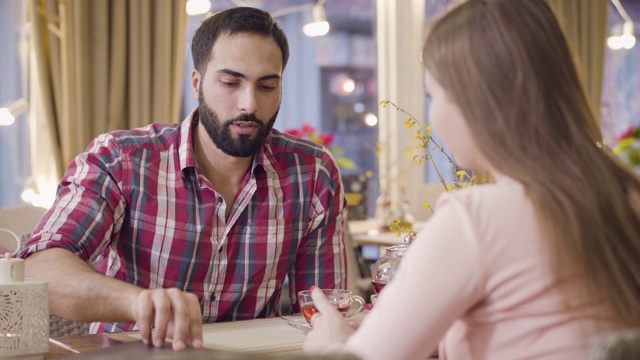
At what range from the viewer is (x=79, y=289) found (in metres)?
1.85

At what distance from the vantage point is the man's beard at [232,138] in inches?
90.7

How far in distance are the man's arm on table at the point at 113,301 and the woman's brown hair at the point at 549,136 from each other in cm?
58

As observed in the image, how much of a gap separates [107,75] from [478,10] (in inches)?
162

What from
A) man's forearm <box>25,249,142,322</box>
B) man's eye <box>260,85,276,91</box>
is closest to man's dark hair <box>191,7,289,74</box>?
man's eye <box>260,85,276,91</box>

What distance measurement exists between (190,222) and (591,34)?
5.78 metres

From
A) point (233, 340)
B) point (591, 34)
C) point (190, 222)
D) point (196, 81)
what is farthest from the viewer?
point (591, 34)

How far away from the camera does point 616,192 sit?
115cm

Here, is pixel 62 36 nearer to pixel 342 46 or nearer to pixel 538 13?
pixel 342 46

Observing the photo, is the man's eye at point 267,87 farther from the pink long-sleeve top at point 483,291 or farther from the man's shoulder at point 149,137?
the pink long-sleeve top at point 483,291

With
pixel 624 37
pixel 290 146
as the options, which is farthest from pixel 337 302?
pixel 624 37

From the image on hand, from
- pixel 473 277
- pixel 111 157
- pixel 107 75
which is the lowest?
pixel 473 277

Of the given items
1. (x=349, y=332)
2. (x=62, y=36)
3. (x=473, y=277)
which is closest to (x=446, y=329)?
(x=473, y=277)

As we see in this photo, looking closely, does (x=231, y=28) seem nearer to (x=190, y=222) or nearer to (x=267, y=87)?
(x=267, y=87)

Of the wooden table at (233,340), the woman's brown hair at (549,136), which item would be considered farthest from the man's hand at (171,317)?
the woman's brown hair at (549,136)
